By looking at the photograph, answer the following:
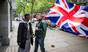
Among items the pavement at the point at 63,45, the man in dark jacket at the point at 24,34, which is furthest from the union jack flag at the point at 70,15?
the man in dark jacket at the point at 24,34

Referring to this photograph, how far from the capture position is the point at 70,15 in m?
15.4

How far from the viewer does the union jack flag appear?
15.1 metres

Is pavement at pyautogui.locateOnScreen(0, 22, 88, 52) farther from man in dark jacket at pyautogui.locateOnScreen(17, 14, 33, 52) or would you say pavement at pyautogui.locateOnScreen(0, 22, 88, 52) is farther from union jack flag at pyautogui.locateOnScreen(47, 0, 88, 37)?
man in dark jacket at pyautogui.locateOnScreen(17, 14, 33, 52)

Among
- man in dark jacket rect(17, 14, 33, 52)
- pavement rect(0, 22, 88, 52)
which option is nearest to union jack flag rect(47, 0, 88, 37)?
pavement rect(0, 22, 88, 52)

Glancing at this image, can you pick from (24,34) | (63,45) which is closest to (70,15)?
(63,45)

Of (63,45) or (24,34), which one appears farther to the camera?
(63,45)

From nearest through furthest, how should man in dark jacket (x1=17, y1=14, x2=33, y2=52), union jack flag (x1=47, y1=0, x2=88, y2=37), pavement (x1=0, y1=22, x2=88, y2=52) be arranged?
man in dark jacket (x1=17, y1=14, x2=33, y2=52)
pavement (x1=0, y1=22, x2=88, y2=52)
union jack flag (x1=47, y1=0, x2=88, y2=37)

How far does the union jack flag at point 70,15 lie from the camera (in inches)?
593

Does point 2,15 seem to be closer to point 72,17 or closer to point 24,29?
point 72,17

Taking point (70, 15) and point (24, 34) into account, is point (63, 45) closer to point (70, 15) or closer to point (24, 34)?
point (70, 15)

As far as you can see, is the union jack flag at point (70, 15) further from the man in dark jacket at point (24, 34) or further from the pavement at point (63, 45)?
the man in dark jacket at point (24, 34)

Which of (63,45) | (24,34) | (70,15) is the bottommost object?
(63,45)

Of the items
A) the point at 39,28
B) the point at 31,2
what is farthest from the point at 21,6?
the point at 39,28

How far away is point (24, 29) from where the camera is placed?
26.2 ft
